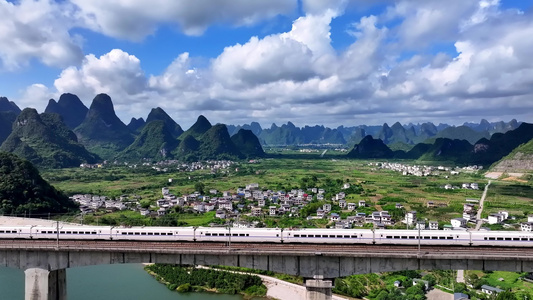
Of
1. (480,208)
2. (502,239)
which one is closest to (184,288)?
(502,239)

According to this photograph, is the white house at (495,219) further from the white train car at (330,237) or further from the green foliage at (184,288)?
the green foliage at (184,288)

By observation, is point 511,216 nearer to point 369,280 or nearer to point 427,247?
point 369,280

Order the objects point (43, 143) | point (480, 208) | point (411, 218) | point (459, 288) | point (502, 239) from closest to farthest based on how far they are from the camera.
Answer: point (502, 239) → point (459, 288) → point (411, 218) → point (480, 208) → point (43, 143)

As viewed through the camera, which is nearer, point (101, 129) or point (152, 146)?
point (152, 146)

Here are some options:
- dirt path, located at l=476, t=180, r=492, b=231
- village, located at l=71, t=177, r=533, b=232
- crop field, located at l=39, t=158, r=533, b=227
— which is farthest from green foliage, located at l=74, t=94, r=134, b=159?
dirt path, located at l=476, t=180, r=492, b=231

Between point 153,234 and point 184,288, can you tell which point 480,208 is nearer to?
point 184,288

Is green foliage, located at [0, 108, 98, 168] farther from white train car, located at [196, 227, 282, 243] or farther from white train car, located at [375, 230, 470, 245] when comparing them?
white train car, located at [375, 230, 470, 245]

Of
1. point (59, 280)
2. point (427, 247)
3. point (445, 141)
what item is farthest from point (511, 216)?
point (445, 141)
